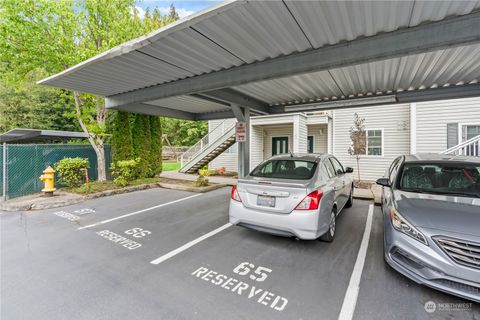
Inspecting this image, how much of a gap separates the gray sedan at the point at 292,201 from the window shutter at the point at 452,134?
25.3ft

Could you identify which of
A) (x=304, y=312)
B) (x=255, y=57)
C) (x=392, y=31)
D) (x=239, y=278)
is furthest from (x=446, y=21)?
(x=239, y=278)

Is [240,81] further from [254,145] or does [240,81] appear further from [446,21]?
[254,145]

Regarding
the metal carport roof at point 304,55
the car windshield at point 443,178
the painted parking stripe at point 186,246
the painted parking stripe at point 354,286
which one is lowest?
the painted parking stripe at point 354,286

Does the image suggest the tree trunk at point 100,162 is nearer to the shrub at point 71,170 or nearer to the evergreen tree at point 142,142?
the shrub at point 71,170

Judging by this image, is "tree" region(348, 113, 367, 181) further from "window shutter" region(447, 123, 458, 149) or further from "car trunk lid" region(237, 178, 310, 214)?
"car trunk lid" region(237, 178, 310, 214)

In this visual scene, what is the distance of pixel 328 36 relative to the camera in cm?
328

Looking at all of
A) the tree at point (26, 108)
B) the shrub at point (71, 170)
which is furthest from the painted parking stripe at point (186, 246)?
the tree at point (26, 108)

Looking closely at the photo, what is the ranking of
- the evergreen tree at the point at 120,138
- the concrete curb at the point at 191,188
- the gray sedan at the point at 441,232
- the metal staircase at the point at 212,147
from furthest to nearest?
the metal staircase at the point at 212,147
the evergreen tree at the point at 120,138
the concrete curb at the point at 191,188
the gray sedan at the point at 441,232

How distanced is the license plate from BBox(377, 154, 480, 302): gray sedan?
61.5 inches

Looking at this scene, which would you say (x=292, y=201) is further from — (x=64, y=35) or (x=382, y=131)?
(x=64, y=35)

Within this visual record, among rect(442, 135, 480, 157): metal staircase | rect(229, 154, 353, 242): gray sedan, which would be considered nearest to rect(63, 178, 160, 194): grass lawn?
rect(229, 154, 353, 242): gray sedan

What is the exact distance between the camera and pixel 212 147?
1258cm

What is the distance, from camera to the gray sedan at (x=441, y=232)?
2.16m

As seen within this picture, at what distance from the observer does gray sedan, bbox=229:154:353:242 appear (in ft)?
10.6
